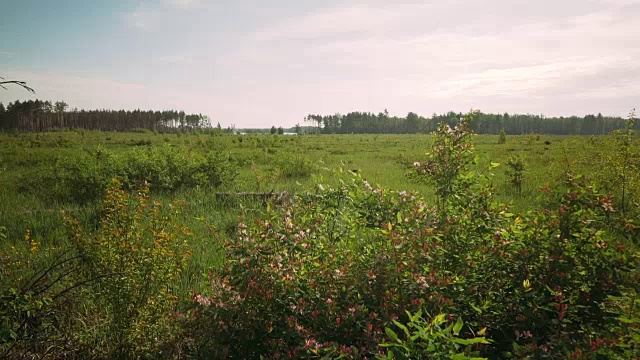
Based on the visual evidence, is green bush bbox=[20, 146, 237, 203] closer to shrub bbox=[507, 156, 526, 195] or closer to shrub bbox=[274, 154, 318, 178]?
shrub bbox=[274, 154, 318, 178]

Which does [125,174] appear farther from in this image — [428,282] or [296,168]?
[428,282]

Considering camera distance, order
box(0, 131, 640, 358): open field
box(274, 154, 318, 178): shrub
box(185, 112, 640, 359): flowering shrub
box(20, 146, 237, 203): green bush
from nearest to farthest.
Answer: box(185, 112, 640, 359): flowering shrub
box(0, 131, 640, 358): open field
box(20, 146, 237, 203): green bush
box(274, 154, 318, 178): shrub

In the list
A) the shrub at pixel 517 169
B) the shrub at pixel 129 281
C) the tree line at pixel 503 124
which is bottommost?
the shrub at pixel 129 281

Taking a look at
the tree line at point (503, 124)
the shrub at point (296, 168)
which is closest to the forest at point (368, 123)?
the tree line at point (503, 124)

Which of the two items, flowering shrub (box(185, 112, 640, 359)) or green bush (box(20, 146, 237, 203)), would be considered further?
green bush (box(20, 146, 237, 203))

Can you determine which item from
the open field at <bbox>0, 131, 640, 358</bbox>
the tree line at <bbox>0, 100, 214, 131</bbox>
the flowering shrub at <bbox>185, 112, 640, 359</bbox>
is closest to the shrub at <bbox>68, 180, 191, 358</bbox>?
the open field at <bbox>0, 131, 640, 358</bbox>

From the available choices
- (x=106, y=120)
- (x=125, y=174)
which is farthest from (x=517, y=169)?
(x=106, y=120)

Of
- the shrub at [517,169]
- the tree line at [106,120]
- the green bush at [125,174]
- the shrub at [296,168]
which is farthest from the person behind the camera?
the tree line at [106,120]

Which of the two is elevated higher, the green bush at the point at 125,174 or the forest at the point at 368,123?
the forest at the point at 368,123

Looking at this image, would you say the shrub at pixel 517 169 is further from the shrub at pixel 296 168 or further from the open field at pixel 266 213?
the shrub at pixel 296 168

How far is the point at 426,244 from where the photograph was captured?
2555 millimetres

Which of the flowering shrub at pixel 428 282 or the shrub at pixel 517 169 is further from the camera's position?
the shrub at pixel 517 169

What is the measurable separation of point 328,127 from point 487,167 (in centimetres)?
15621

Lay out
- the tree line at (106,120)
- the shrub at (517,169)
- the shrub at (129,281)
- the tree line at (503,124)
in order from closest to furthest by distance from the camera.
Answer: the shrub at (129,281) < the shrub at (517,169) < the tree line at (106,120) < the tree line at (503,124)
